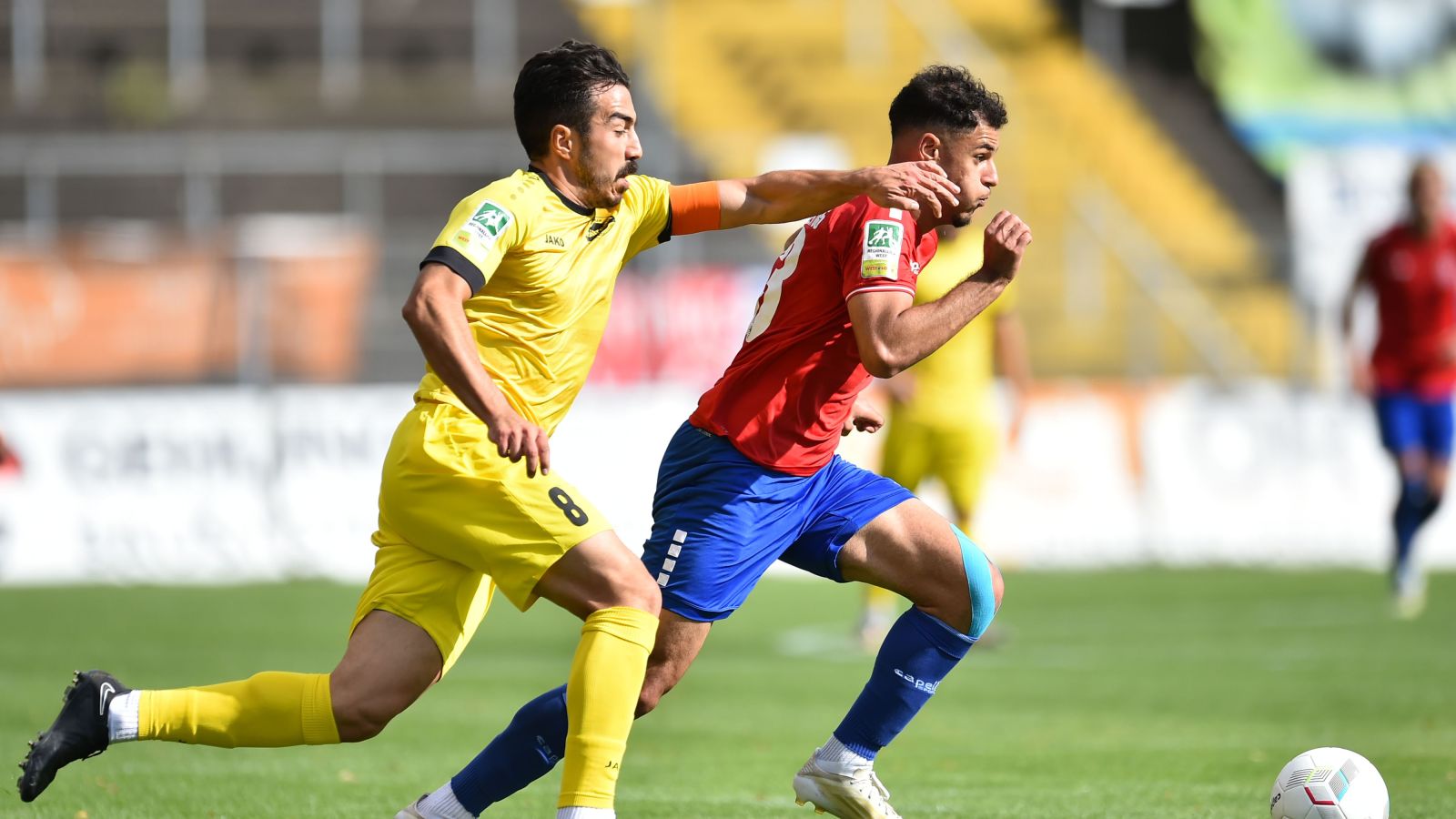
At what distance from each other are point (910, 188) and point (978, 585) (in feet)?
4.27

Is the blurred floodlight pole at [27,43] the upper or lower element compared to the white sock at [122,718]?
upper

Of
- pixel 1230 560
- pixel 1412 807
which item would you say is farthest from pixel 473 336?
pixel 1230 560

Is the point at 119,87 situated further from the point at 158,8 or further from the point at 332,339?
the point at 332,339

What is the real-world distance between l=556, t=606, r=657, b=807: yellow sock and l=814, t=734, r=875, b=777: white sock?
1.06m

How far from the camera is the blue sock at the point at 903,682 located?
6008mm

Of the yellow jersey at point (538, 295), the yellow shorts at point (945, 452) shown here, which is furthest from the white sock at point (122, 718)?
the yellow shorts at point (945, 452)

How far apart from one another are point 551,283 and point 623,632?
103 cm

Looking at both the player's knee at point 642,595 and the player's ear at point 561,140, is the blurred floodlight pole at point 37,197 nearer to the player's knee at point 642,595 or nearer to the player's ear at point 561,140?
the player's ear at point 561,140

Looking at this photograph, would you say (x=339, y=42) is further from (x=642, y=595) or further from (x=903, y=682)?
(x=642, y=595)

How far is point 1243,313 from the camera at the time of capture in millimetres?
24344

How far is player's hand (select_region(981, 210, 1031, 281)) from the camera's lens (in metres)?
5.45

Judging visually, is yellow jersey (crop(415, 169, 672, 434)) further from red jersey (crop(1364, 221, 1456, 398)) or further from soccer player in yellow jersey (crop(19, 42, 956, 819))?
red jersey (crop(1364, 221, 1456, 398))

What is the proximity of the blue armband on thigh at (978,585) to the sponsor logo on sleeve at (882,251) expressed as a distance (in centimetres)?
92

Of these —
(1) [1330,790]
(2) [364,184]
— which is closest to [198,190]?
(2) [364,184]
